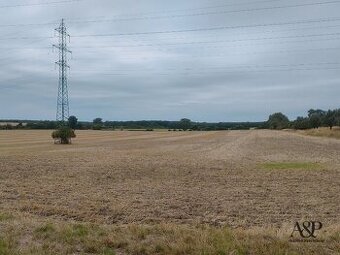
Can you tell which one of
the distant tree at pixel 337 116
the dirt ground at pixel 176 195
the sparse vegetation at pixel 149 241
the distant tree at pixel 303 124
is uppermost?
the distant tree at pixel 337 116

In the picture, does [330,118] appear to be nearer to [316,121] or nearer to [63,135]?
[316,121]

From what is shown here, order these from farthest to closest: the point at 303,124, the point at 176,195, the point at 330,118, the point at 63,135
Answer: the point at 303,124, the point at 330,118, the point at 63,135, the point at 176,195

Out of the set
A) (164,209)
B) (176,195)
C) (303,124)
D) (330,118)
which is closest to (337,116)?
(330,118)

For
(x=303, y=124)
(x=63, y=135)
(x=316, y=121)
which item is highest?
(x=316, y=121)

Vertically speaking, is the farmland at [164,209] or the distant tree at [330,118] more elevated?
the distant tree at [330,118]

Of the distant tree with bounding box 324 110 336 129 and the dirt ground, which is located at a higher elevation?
the distant tree with bounding box 324 110 336 129

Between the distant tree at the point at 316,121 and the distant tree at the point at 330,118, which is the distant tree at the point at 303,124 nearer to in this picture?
the distant tree at the point at 316,121

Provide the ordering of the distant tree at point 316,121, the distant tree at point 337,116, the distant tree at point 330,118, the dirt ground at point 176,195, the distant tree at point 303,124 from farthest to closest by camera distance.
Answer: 1. the distant tree at point 303,124
2. the distant tree at point 316,121
3. the distant tree at point 330,118
4. the distant tree at point 337,116
5. the dirt ground at point 176,195

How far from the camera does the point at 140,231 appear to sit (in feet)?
34.8

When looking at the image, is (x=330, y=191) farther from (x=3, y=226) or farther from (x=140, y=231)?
(x=3, y=226)

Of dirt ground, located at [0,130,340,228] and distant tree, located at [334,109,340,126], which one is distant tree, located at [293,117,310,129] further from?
dirt ground, located at [0,130,340,228]

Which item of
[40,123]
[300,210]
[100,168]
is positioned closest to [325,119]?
[40,123]

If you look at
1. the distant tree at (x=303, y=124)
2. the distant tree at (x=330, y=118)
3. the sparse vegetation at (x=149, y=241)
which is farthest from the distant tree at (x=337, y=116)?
the sparse vegetation at (x=149, y=241)

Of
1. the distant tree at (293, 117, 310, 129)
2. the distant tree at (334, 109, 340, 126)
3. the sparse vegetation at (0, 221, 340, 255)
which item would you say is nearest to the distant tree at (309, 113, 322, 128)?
the distant tree at (293, 117, 310, 129)
